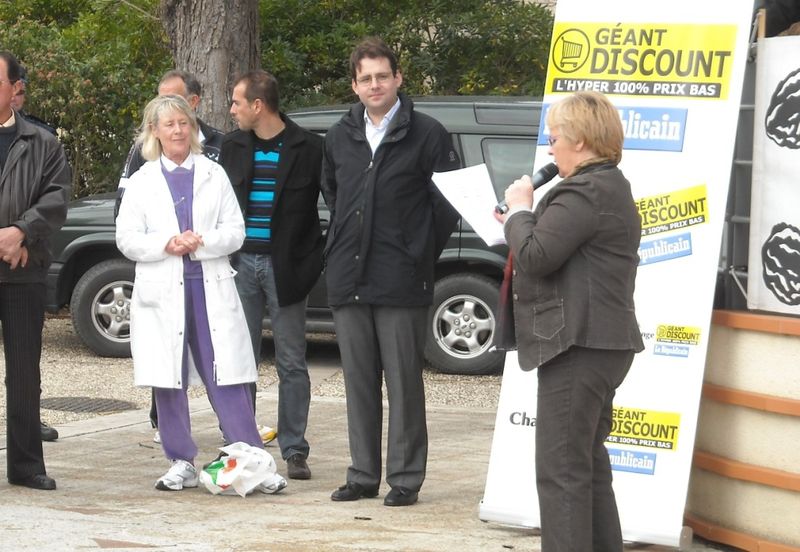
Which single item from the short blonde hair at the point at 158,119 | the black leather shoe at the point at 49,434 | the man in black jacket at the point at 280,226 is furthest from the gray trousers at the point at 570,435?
the black leather shoe at the point at 49,434

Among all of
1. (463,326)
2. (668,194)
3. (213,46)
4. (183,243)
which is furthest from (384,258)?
(213,46)

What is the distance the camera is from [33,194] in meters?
6.79

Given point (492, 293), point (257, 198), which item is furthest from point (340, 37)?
point (257, 198)

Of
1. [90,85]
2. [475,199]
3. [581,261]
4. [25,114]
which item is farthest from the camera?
[90,85]

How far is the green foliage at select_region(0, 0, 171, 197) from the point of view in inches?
623

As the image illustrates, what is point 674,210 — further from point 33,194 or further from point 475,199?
point 33,194

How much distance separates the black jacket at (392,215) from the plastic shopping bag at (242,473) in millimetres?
819

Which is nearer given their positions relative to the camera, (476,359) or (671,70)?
(671,70)

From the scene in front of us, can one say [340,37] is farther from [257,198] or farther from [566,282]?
[566,282]

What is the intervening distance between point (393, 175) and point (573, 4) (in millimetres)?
1170

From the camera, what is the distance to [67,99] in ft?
52.2

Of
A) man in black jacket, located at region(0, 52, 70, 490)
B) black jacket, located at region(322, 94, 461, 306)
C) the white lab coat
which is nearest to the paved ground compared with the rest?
man in black jacket, located at region(0, 52, 70, 490)

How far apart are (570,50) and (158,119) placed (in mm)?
2099

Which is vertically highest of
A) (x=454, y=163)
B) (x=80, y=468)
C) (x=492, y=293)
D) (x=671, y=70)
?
(x=671, y=70)
